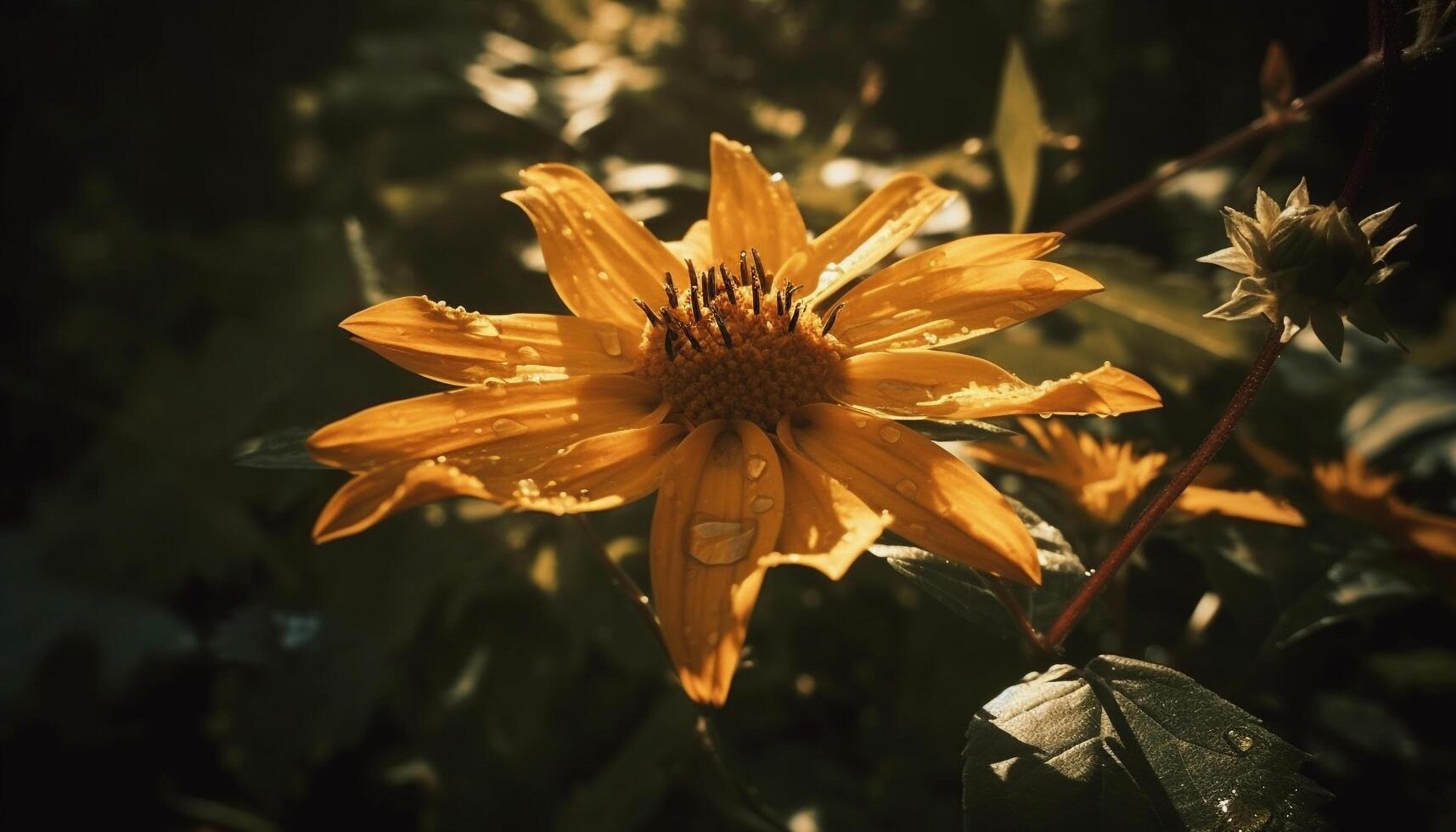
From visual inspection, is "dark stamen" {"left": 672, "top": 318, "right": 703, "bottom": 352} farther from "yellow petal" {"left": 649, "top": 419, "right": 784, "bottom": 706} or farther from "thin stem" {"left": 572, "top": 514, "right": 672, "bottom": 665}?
"thin stem" {"left": 572, "top": 514, "right": 672, "bottom": 665}

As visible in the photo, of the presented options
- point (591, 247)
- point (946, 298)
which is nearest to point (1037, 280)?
point (946, 298)

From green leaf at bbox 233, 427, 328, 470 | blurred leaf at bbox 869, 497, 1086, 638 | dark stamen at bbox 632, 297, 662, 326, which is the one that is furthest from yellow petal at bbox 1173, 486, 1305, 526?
green leaf at bbox 233, 427, 328, 470

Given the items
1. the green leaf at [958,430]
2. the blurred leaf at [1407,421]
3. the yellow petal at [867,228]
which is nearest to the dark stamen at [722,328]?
the yellow petal at [867,228]

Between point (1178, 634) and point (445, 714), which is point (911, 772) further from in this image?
point (445, 714)

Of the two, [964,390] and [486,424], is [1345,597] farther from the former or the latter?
[486,424]

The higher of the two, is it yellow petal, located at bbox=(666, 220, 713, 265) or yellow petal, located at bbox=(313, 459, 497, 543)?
yellow petal, located at bbox=(666, 220, 713, 265)

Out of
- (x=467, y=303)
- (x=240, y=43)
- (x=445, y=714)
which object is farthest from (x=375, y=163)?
(x=445, y=714)
